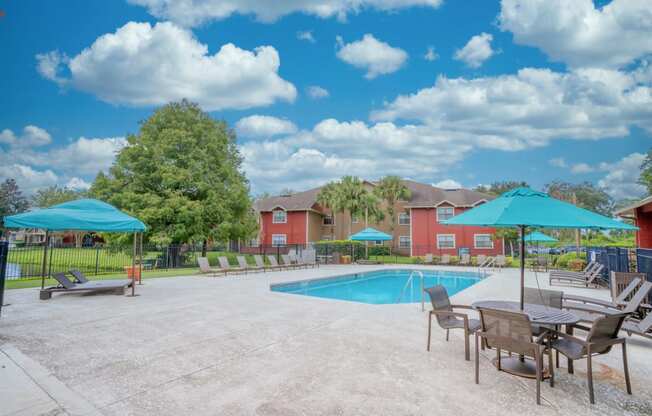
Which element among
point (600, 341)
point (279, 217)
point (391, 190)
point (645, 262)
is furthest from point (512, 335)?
point (279, 217)

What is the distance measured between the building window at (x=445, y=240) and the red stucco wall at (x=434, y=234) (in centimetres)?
28

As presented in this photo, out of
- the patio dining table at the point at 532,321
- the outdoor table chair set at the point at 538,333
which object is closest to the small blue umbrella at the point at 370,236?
the outdoor table chair set at the point at 538,333

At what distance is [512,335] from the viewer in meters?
4.05

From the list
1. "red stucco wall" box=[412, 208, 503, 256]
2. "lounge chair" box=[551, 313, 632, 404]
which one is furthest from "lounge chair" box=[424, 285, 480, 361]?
"red stucco wall" box=[412, 208, 503, 256]

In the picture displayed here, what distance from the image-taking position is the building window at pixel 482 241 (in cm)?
3266

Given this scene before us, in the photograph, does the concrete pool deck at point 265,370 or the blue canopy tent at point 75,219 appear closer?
the concrete pool deck at point 265,370

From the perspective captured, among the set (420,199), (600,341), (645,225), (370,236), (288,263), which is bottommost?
(288,263)

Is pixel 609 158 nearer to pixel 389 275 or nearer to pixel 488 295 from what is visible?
pixel 389 275

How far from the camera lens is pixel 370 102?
105ft

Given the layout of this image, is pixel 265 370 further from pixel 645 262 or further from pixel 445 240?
pixel 445 240

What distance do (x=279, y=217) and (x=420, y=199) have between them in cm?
1510

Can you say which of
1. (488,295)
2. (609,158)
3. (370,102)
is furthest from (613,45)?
(609,158)

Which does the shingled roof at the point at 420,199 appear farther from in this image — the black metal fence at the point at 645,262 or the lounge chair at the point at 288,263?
the black metal fence at the point at 645,262

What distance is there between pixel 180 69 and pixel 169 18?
2745mm
